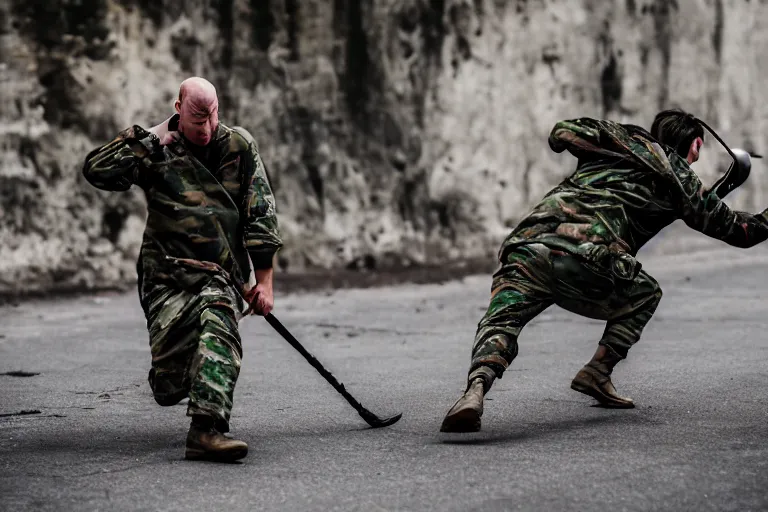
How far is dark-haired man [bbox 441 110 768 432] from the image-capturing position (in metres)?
5.28

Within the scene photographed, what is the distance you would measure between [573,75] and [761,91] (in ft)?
9.33

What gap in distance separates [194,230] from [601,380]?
6.61ft

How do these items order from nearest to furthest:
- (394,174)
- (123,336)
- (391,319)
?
(123,336) < (391,319) < (394,174)

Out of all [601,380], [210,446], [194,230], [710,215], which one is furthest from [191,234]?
[710,215]

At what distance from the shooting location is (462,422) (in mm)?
4863

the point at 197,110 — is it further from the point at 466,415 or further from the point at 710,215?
the point at 710,215

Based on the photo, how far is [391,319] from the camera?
950cm

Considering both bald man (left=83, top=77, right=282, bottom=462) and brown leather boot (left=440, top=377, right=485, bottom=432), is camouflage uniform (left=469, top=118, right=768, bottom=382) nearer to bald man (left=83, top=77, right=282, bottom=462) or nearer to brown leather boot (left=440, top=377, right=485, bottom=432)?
brown leather boot (left=440, top=377, right=485, bottom=432)

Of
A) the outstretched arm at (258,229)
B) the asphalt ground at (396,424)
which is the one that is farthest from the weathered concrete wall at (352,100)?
the outstretched arm at (258,229)

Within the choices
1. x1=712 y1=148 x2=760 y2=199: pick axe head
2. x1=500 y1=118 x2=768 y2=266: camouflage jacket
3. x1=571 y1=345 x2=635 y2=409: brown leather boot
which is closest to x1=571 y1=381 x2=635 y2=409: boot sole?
x1=571 y1=345 x2=635 y2=409: brown leather boot

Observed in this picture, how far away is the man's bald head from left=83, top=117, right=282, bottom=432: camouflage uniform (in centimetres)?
6

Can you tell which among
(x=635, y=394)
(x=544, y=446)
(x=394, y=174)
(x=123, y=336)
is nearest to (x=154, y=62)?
(x=394, y=174)

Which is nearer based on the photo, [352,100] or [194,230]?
[194,230]

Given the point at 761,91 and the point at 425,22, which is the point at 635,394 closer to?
the point at 425,22
